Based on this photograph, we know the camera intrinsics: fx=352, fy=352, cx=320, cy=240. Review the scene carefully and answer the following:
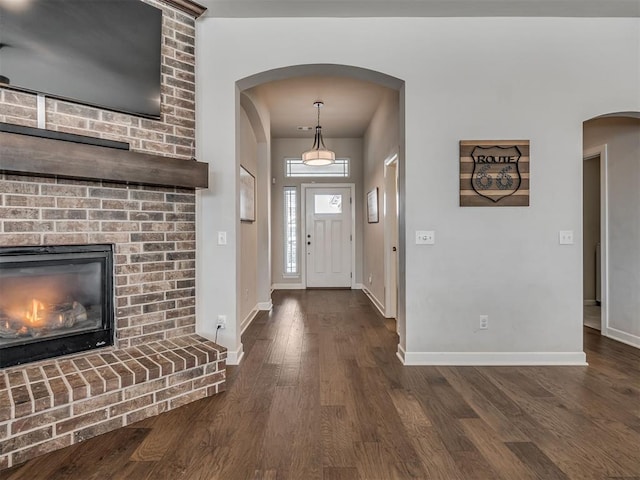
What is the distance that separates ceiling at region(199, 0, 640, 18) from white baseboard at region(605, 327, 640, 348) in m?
2.85

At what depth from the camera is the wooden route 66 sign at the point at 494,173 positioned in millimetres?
2889

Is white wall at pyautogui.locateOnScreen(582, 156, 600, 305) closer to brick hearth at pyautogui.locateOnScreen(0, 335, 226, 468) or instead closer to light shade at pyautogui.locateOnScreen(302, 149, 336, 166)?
light shade at pyautogui.locateOnScreen(302, 149, 336, 166)

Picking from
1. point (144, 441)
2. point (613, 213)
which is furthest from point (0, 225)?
point (613, 213)

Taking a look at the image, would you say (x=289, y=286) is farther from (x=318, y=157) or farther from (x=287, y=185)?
(x=318, y=157)

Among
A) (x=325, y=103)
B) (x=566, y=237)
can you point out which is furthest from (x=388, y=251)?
(x=325, y=103)

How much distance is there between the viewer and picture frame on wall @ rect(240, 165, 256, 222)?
383 cm

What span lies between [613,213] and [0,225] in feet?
16.6

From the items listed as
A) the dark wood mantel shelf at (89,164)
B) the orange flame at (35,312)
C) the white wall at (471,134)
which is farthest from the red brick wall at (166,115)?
the orange flame at (35,312)

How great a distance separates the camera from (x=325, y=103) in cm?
486

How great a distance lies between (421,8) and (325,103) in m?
2.19

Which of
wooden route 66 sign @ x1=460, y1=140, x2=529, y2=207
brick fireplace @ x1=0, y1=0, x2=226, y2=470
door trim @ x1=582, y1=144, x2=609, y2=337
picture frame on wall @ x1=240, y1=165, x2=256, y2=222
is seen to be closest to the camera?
brick fireplace @ x1=0, y1=0, x2=226, y2=470

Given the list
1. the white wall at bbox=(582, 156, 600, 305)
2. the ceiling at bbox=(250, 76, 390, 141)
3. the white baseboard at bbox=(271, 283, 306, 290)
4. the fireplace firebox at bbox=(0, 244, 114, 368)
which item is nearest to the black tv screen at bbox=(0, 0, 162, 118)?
the fireplace firebox at bbox=(0, 244, 114, 368)

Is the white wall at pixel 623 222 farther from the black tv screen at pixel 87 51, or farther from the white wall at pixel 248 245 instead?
the black tv screen at pixel 87 51

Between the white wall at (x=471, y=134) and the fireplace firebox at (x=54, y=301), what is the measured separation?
2.43 feet
